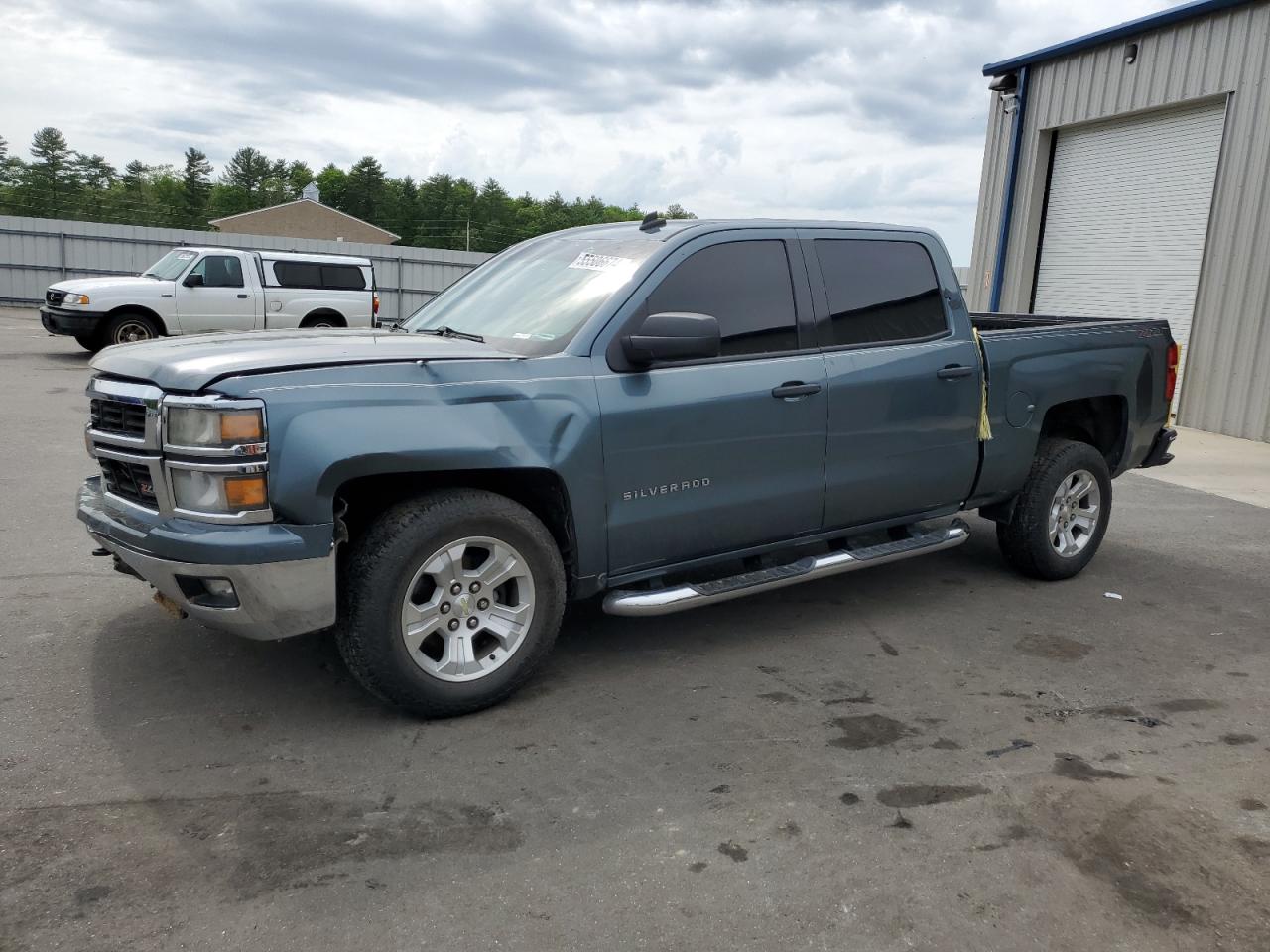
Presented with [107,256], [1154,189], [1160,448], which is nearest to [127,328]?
[107,256]

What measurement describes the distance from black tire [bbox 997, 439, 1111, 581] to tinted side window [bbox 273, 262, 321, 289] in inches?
544

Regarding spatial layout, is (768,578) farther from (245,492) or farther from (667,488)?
(245,492)

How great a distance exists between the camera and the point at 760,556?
464cm

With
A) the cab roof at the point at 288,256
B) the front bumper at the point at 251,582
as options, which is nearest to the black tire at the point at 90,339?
the cab roof at the point at 288,256

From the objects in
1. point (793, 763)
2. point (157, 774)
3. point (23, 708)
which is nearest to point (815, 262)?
point (793, 763)

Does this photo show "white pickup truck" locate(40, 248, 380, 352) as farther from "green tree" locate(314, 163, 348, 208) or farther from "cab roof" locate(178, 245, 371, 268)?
"green tree" locate(314, 163, 348, 208)

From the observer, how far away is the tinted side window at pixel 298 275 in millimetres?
16609

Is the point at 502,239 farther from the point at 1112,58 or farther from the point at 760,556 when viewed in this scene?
the point at 760,556

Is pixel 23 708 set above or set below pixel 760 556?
below

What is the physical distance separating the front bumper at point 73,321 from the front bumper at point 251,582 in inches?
526

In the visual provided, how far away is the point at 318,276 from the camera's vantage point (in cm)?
1698

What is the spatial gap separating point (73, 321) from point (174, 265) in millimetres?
1807

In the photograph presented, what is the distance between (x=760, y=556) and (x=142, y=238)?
26.8 meters

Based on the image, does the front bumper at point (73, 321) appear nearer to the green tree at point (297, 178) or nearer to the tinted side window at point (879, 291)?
the tinted side window at point (879, 291)
